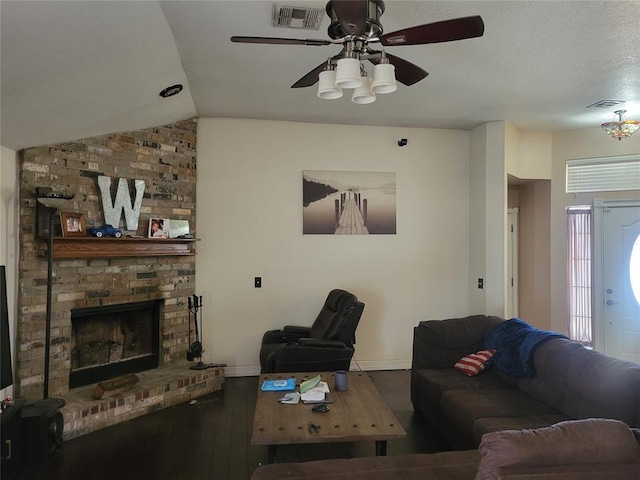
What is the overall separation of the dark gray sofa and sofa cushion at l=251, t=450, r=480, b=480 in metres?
0.55

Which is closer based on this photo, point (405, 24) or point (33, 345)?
point (405, 24)

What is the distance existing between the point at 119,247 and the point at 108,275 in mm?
302

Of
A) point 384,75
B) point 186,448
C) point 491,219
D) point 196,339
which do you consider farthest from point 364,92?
point 196,339

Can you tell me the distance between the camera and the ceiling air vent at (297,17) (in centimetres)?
235

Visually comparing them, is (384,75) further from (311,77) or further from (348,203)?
(348,203)

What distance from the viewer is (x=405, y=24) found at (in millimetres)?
2537

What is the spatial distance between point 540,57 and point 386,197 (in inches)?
84.8

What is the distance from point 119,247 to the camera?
11.6 feet

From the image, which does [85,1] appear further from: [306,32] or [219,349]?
[219,349]

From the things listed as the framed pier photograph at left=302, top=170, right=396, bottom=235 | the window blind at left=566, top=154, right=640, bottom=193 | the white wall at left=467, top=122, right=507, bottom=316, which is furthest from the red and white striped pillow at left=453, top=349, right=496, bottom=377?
the window blind at left=566, top=154, right=640, bottom=193

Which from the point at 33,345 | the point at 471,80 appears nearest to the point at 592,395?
the point at 471,80

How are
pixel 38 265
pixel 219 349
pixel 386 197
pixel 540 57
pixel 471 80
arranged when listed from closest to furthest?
pixel 540 57 < pixel 38 265 < pixel 471 80 < pixel 219 349 < pixel 386 197

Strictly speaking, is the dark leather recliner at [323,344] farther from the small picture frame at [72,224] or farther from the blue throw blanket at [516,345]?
the small picture frame at [72,224]

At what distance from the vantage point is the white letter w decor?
357 cm
